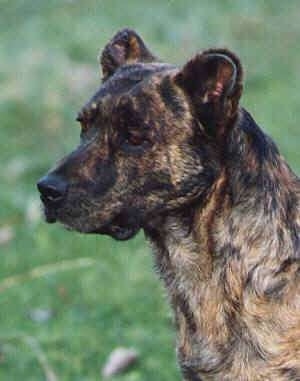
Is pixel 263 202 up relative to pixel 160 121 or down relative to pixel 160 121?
down

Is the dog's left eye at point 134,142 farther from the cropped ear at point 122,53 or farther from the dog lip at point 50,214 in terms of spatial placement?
the cropped ear at point 122,53

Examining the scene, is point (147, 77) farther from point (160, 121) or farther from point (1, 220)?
point (1, 220)

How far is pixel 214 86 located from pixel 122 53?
2.59 feet

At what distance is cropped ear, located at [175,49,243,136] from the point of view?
20.4 ft

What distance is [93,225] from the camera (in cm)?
644

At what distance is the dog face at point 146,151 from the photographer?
6297 mm

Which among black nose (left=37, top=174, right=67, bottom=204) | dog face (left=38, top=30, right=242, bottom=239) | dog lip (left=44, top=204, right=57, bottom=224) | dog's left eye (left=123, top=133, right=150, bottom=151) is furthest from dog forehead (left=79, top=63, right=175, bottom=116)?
dog lip (left=44, top=204, right=57, bottom=224)

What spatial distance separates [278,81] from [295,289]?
9706 millimetres

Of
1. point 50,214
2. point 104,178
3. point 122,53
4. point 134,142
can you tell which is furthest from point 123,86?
point 50,214

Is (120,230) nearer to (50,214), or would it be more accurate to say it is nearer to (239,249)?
(50,214)

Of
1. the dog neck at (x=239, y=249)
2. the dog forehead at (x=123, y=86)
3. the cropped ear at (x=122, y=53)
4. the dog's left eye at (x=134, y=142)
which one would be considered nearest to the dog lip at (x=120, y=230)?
the dog neck at (x=239, y=249)

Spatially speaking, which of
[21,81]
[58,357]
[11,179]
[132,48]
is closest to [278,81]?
[21,81]

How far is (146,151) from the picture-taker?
6301 millimetres

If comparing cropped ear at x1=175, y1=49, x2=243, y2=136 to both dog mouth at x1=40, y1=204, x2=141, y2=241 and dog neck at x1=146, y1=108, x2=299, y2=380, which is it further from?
dog mouth at x1=40, y1=204, x2=141, y2=241
